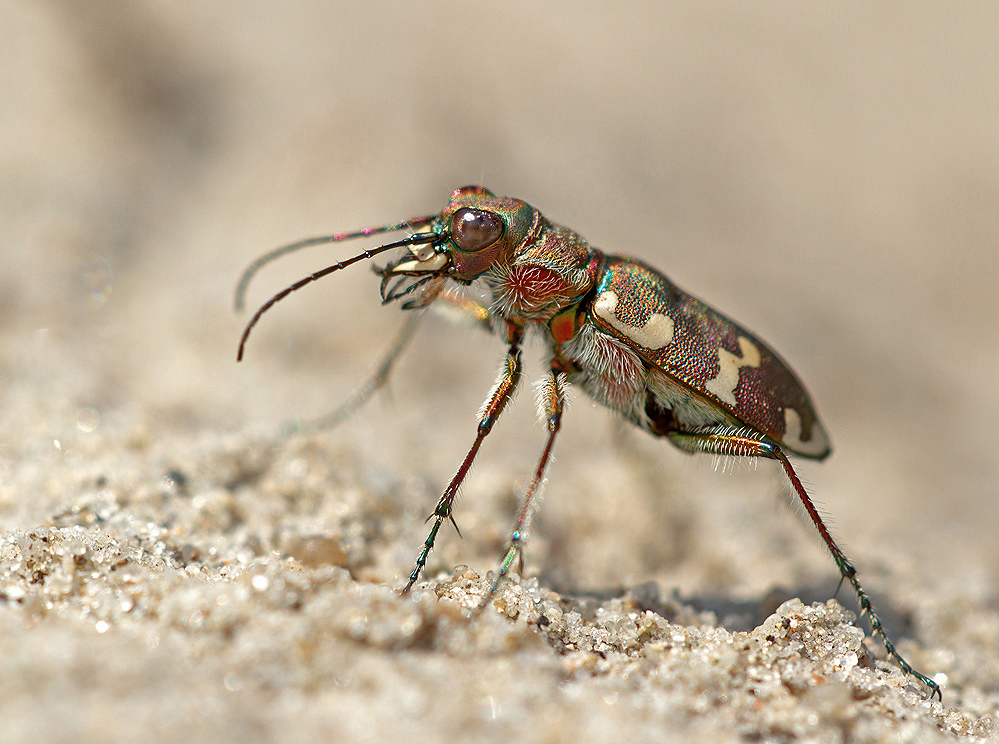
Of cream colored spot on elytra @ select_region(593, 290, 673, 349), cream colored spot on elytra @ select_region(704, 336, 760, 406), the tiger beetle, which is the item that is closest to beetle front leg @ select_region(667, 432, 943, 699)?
the tiger beetle

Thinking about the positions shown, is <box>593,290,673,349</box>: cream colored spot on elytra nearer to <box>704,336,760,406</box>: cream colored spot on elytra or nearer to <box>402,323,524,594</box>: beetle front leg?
<box>704,336,760,406</box>: cream colored spot on elytra

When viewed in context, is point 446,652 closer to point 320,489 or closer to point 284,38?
point 320,489

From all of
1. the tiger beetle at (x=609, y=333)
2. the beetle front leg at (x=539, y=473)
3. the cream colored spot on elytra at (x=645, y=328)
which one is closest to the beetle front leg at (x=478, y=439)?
the tiger beetle at (x=609, y=333)

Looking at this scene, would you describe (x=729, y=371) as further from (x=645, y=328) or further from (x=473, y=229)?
(x=473, y=229)

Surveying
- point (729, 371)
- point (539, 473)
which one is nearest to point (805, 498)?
point (729, 371)

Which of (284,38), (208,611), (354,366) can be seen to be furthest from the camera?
(284,38)

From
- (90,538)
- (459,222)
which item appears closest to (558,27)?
(459,222)
